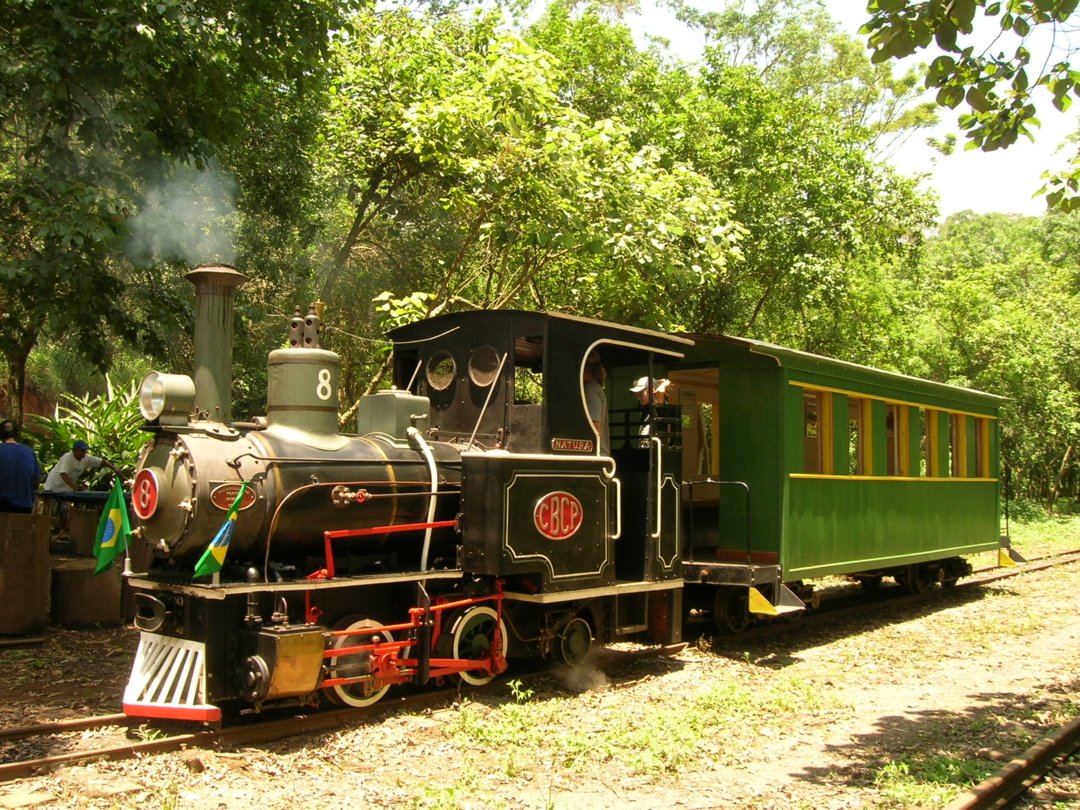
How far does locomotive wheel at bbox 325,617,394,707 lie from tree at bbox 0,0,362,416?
3422mm

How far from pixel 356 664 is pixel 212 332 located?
2363 mm

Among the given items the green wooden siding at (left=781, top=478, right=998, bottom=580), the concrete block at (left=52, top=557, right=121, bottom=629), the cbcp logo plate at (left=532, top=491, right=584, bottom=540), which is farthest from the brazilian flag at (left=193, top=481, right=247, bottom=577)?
the green wooden siding at (left=781, top=478, right=998, bottom=580)

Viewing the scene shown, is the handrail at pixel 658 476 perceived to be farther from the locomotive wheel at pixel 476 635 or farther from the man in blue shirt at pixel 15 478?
the man in blue shirt at pixel 15 478

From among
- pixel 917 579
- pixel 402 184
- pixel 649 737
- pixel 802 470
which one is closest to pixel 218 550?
pixel 649 737

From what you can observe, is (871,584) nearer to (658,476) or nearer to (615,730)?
(658,476)

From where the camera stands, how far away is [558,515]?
275 inches

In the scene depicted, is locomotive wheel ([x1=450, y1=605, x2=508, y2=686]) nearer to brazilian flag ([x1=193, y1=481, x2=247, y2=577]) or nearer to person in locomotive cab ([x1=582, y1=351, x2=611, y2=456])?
person in locomotive cab ([x1=582, y1=351, x2=611, y2=456])

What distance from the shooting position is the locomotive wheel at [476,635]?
6.73 meters

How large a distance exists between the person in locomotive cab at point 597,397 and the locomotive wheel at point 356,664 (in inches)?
85.7

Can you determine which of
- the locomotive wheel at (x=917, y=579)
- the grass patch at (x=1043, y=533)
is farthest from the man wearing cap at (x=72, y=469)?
the grass patch at (x=1043, y=533)

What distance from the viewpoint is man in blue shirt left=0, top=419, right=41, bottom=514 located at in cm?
902

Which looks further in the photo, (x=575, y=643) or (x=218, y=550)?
(x=575, y=643)

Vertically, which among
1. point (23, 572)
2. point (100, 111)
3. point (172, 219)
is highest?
point (100, 111)

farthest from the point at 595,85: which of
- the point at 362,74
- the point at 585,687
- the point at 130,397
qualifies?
the point at 585,687
